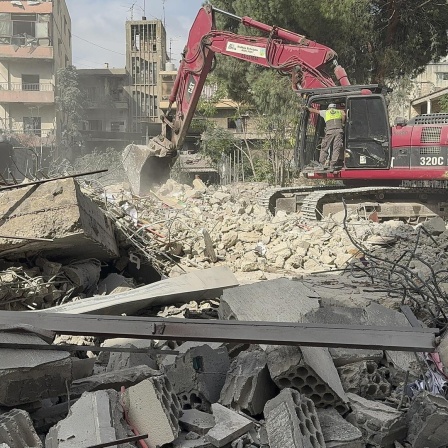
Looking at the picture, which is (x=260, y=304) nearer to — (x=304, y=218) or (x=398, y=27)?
(x=304, y=218)

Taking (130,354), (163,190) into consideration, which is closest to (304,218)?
(163,190)

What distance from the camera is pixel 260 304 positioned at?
14.2 feet

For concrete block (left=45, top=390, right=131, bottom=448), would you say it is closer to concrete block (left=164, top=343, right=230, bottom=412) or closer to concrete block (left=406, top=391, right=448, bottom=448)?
concrete block (left=164, top=343, right=230, bottom=412)

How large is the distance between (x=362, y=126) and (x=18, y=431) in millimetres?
9203

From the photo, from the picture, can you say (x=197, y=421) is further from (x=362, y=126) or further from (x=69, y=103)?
(x=69, y=103)

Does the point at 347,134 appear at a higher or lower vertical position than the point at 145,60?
lower

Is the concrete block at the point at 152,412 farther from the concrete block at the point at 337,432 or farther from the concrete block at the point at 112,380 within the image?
the concrete block at the point at 337,432

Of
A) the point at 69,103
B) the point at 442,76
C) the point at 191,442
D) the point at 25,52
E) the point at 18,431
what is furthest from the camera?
the point at 69,103

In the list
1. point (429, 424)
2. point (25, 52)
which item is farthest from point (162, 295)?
point (25, 52)

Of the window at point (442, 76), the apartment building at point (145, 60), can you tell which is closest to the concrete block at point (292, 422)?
the window at point (442, 76)

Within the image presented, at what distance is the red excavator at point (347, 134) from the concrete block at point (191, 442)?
28.8 ft

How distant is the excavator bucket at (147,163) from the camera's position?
1415cm

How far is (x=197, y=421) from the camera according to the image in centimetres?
292

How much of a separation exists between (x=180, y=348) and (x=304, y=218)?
28.4 feet
